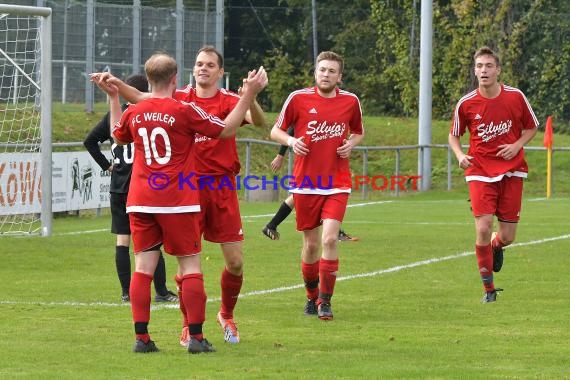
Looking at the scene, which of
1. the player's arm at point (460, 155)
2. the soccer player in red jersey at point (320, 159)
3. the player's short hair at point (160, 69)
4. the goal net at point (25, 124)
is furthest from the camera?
the goal net at point (25, 124)

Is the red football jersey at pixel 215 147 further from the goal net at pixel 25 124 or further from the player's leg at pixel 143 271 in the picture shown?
the goal net at pixel 25 124

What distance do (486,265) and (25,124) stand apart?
10.8m

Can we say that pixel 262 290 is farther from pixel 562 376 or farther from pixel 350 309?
pixel 562 376

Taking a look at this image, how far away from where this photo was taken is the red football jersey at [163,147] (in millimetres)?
8477

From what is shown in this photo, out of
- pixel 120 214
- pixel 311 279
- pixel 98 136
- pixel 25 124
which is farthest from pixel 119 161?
pixel 25 124

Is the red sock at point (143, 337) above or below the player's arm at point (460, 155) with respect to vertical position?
below

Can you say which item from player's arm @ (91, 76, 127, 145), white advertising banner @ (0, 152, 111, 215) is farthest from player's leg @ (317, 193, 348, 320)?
white advertising banner @ (0, 152, 111, 215)

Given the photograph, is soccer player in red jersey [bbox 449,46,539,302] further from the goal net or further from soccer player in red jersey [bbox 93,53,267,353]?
the goal net

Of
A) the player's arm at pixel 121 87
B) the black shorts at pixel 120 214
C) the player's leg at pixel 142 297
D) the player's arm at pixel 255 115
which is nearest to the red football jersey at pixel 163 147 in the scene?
the player's leg at pixel 142 297

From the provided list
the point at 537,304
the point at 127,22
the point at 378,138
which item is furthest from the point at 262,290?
the point at 378,138

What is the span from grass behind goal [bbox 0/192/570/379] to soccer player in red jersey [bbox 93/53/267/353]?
1.15ft

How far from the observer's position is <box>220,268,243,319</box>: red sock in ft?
31.5

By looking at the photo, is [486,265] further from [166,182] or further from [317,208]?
[166,182]

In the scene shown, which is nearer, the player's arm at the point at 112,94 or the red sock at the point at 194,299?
the red sock at the point at 194,299
